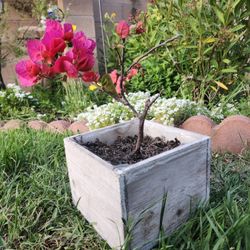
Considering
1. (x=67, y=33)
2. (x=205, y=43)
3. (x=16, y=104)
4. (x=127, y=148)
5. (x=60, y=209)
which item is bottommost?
(x=16, y=104)

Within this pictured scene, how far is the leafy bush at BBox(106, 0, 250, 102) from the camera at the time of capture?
248 cm

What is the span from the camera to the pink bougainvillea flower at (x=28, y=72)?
0.98m

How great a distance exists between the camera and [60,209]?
1338 millimetres

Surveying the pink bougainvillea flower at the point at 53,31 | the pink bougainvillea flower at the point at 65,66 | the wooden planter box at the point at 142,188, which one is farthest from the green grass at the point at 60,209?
the pink bougainvillea flower at the point at 53,31

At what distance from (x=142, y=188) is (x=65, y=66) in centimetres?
47

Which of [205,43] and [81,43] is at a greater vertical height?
[81,43]

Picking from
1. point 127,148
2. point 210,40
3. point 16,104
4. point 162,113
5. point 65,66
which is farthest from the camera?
point 16,104

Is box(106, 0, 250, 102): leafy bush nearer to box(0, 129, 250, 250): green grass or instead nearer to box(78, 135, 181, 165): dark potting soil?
box(0, 129, 250, 250): green grass

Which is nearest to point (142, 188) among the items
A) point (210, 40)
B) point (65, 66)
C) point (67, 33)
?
point (65, 66)

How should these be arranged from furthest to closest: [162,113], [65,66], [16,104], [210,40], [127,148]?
[16,104] → [210,40] → [162,113] → [127,148] → [65,66]

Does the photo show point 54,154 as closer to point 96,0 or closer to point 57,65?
point 57,65

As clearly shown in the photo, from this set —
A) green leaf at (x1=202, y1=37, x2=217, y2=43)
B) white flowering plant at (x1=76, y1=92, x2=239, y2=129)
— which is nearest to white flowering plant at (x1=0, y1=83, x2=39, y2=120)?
white flowering plant at (x1=76, y1=92, x2=239, y2=129)

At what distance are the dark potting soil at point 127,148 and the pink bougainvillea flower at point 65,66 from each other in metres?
0.37

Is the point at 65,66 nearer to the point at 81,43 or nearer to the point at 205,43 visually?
the point at 81,43
